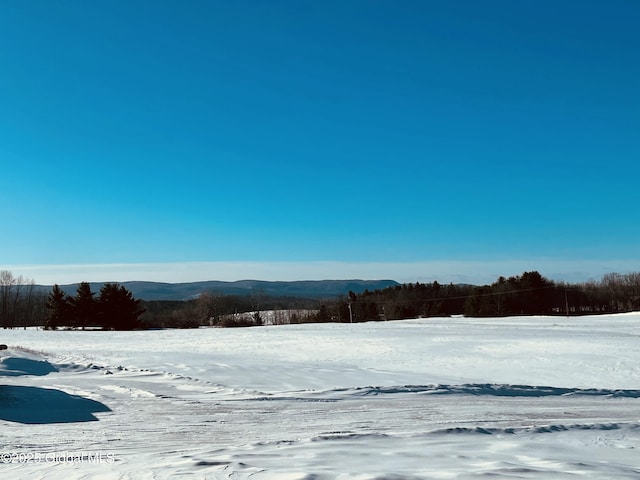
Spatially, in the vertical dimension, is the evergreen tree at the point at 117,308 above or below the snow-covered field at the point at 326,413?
above

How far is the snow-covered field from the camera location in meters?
5.93

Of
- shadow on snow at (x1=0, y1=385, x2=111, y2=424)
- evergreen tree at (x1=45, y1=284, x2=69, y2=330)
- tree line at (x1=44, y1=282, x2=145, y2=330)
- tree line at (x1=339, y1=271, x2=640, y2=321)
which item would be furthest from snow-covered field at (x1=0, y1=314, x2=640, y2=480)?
tree line at (x1=339, y1=271, x2=640, y2=321)

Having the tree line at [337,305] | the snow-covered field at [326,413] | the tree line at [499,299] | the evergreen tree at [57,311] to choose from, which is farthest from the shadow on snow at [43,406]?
the tree line at [499,299]

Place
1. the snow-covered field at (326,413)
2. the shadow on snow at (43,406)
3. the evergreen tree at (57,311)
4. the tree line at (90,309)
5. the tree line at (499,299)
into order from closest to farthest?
1. the snow-covered field at (326,413)
2. the shadow on snow at (43,406)
3. the evergreen tree at (57,311)
4. the tree line at (90,309)
5. the tree line at (499,299)

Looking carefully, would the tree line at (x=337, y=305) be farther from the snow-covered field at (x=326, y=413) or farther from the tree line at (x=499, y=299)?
the snow-covered field at (x=326, y=413)

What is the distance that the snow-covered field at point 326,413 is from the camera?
593 centimetres

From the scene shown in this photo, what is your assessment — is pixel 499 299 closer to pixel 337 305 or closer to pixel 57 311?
pixel 337 305

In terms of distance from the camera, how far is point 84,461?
20.6ft

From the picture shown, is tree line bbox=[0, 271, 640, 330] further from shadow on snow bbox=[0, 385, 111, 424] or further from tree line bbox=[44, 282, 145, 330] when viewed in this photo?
shadow on snow bbox=[0, 385, 111, 424]

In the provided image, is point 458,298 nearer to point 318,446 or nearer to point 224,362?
point 224,362

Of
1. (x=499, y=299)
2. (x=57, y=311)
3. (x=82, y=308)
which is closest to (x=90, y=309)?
(x=82, y=308)

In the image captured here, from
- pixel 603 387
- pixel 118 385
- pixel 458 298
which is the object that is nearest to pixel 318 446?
pixel 118 385

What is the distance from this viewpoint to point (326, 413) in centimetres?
984

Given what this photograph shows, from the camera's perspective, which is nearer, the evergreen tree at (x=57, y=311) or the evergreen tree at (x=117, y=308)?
the evergreen tree at (x=57, y=311)
